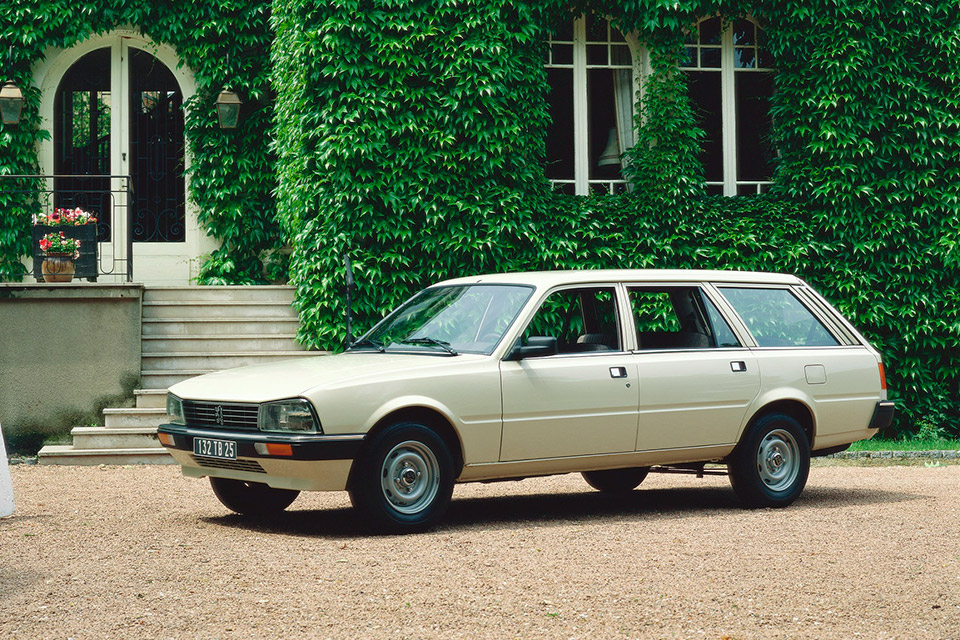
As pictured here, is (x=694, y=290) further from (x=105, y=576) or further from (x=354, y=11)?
(x=354, y=11)

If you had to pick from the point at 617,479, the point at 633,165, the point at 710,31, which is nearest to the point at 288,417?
the point at 617,479

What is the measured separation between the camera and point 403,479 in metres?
7.23

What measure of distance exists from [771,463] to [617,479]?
139 cm

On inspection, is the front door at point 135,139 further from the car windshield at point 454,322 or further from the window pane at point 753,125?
the car windshield at point 454,322

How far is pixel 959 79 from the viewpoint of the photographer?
14984 mm

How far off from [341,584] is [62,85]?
39.8ft

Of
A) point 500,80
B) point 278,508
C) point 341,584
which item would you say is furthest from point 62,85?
point 341,584

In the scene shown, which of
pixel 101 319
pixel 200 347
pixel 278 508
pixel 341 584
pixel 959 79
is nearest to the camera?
pixel 341 584

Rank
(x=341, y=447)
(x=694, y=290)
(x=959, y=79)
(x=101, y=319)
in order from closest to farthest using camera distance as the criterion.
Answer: (x=341, y=447)
(x=694, y=290)
(x=101, y=319)
(x=959, y=79)

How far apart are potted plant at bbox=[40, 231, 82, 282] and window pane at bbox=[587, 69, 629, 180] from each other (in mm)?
6542

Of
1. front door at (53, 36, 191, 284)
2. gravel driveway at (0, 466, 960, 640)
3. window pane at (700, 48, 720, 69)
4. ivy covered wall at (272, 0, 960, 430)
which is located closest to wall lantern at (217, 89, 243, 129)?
ivy covered wall at (272, 0, 960, 430)

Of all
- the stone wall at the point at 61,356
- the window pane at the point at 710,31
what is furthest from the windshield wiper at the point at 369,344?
the window pane at the point at 710,31

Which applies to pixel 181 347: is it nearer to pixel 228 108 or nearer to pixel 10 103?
pixel 228 108

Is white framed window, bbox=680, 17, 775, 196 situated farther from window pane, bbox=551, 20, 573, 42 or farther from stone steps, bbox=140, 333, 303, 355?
stone steps, bbox=140, 333, 303, 355
